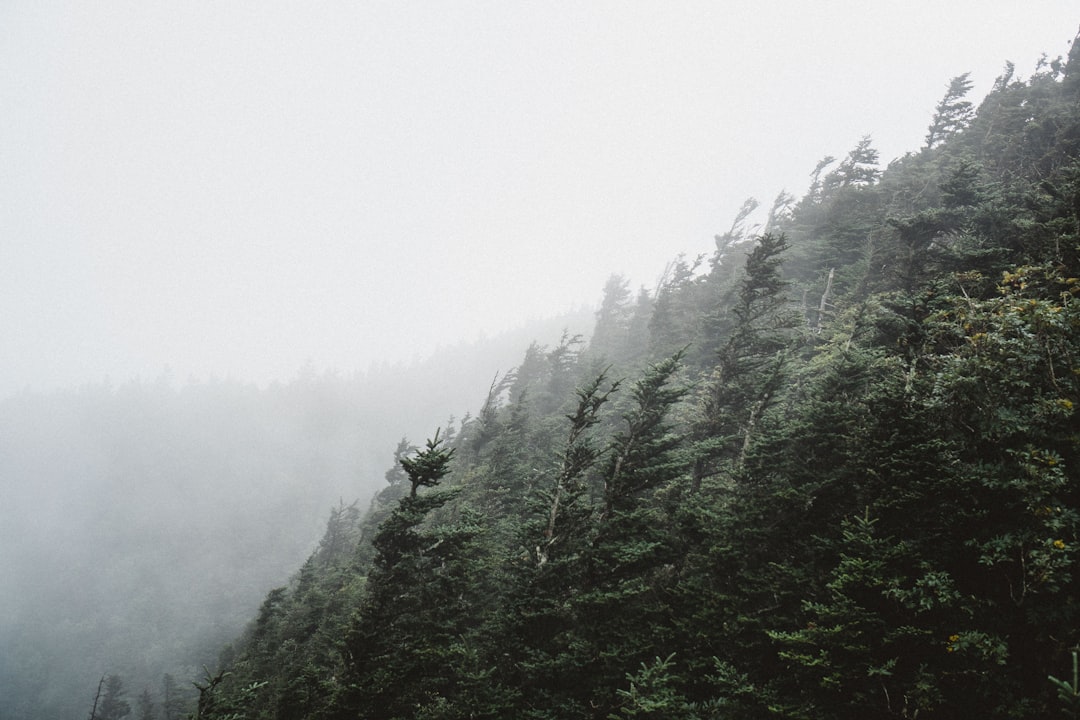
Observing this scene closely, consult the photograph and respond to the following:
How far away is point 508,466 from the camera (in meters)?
27.7

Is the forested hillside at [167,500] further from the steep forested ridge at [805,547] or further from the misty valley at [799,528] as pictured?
the steep forested ridge at [805,547]

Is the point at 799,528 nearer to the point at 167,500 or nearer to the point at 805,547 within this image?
the point at 805,547

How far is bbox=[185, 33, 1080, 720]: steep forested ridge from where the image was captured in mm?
7105

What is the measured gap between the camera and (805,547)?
1069 cm

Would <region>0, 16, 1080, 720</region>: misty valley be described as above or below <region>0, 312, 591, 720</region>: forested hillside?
above

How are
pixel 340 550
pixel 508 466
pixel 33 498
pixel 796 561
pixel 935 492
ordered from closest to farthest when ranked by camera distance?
1. pixel 935 492
2. pixel 796 561
3. pixel 508 466
4. pixel 340 550
5. pixel 33 498

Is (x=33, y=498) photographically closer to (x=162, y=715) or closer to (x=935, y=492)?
(x=162, y=715)

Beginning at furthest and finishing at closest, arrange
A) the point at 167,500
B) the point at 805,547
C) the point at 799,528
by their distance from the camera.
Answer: the point at 167,500 → the point at 799,528 → the point at 805,547

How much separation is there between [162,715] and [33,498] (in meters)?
61.5

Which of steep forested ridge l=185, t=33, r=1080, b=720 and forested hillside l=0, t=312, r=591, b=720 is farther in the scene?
forested hillside l=0, t=312, r=591, b=720

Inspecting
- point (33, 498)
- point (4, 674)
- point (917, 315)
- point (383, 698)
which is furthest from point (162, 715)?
point (917, 315)

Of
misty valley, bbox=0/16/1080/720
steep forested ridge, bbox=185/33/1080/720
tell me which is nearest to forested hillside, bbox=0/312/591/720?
misty valley, bbox=0/16/1080/720

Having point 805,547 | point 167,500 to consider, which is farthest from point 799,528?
point 167,500

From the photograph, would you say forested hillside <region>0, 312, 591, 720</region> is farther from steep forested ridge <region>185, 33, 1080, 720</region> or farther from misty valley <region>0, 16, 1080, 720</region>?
steep forested ridge <region>185, 33, 1080, 720</region>
